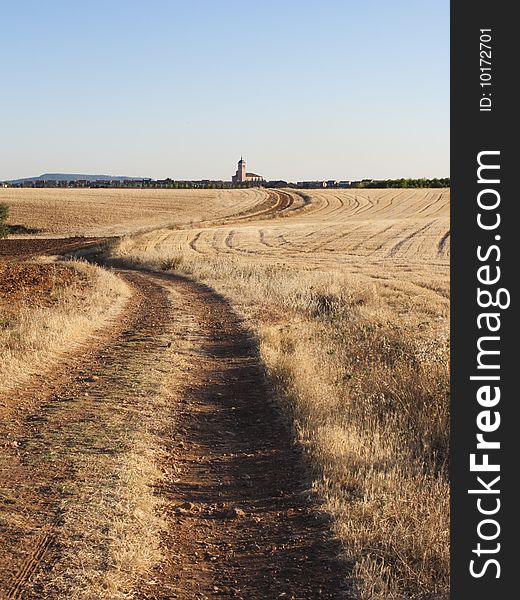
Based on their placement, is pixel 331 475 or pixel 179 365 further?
pixel 179 365

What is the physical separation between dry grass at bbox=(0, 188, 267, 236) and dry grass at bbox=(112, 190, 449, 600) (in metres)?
33.8

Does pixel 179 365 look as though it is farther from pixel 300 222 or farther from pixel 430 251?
pixel 300 222

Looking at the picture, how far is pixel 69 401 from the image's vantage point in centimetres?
920

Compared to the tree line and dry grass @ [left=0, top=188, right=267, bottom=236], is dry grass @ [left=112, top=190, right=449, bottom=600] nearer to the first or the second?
dry grass @ [left=0, top=188, right=267, bottom=236]

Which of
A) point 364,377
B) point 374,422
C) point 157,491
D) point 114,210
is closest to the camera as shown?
point 157,491

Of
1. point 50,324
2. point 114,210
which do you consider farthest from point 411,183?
point 50,324

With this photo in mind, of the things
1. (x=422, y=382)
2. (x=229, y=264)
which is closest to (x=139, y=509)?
(x=422, y=382)

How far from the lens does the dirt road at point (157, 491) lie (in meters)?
4.97

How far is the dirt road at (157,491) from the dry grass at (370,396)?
282mm

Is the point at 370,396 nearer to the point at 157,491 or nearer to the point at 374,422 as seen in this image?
the point at 374,422

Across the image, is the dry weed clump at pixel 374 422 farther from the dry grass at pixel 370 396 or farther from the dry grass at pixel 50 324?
the dry grass at pixel 50 324

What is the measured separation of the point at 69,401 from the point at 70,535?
3906 millimetres

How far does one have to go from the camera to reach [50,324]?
13.2 meters

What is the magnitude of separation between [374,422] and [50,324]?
22.7 ft
